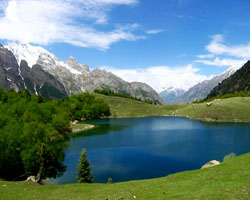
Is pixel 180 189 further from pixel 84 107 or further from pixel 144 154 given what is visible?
pixel 84 107

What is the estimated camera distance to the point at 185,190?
23000mm

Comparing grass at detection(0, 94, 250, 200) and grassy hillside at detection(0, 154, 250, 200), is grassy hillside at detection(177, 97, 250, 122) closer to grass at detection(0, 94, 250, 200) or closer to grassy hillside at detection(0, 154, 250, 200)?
grass at detection(0, 94, 250, 200)

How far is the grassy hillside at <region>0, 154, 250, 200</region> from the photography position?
21.2 meters

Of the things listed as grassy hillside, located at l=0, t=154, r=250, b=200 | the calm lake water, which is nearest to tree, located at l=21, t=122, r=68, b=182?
the calm lake water

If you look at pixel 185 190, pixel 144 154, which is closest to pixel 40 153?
pixel 185 190

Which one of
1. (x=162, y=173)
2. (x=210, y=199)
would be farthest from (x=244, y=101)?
(x=210, y=199)

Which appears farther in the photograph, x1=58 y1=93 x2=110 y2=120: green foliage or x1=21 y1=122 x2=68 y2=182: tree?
x1=58 y1=93 x2=110 y2=120: green foliage

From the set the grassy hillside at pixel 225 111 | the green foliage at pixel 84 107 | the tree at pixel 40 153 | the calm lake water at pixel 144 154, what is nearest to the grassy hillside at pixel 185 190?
the tree at pixel 40 153

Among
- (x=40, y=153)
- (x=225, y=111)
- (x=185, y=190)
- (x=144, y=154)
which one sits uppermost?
(x=225, y=111)

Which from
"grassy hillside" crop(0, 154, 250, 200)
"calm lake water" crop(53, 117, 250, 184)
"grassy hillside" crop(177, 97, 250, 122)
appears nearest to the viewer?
"grassy hillside" crop(0, 154, 250, 200)

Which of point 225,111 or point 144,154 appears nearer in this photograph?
point 144,154

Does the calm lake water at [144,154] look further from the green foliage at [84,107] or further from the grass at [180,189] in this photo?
the green foliage at [84,107]

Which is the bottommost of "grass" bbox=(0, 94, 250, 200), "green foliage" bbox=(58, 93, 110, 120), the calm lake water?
the calm lake water

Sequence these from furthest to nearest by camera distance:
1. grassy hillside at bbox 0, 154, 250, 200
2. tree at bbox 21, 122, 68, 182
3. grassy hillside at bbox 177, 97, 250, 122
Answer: grassy hillside at bbox 177, 97, 250, 122, tree at bbox 21, 122, 68, 182, grassy hillside at bbox 0, 154, 250, 200
